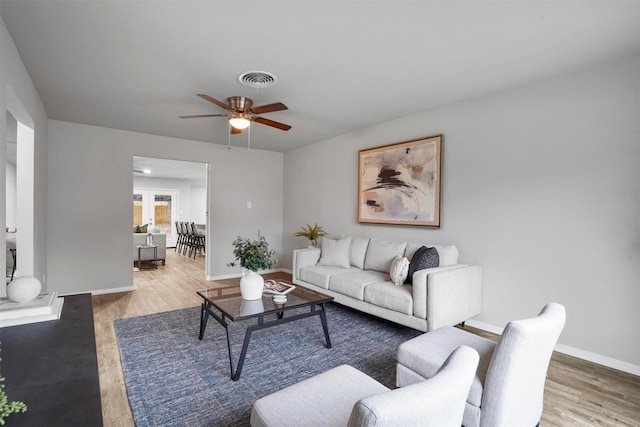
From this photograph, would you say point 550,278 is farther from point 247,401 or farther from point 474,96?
point 247,401

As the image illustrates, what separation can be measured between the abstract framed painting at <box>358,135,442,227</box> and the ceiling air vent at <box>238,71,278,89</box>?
1881 millimetres

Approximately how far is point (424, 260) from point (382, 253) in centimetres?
81

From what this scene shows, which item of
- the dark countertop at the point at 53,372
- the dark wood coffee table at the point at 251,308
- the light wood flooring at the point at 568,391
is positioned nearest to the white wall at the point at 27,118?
the light wood flooring at the point at 568,391

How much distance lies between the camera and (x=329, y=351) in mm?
2752

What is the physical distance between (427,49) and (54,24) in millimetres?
2540

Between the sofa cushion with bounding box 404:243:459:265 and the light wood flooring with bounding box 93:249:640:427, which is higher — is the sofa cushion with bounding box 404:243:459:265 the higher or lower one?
the higher one

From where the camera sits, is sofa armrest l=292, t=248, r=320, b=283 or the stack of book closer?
the stack of book

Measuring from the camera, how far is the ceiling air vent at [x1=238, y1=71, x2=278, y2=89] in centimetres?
276

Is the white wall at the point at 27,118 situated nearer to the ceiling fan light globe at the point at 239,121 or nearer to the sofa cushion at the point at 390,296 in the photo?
the ceiling fan light globe at the point at 239,121

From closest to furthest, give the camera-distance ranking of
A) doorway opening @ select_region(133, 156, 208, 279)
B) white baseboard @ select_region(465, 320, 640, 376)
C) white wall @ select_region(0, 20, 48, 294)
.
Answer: white wall @ select_region(0, 20, 48, 294)
white baseboard @ select_region(465, 320, 640, 376)
doorway opening @ select_region(133, 156, 208, 279)

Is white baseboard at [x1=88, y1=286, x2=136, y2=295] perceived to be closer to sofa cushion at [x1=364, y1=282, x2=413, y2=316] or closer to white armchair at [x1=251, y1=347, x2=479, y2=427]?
sofa cushion at [x1=364, y1=282, x2=413, y2=316]

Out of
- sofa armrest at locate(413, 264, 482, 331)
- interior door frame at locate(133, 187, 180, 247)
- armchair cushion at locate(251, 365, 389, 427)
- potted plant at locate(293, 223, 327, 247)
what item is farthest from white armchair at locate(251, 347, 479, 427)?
interior door frame at locate(133, 187, 180, 247)

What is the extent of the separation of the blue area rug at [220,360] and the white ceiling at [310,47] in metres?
2.39

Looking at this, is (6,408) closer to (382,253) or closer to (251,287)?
(251,287)
